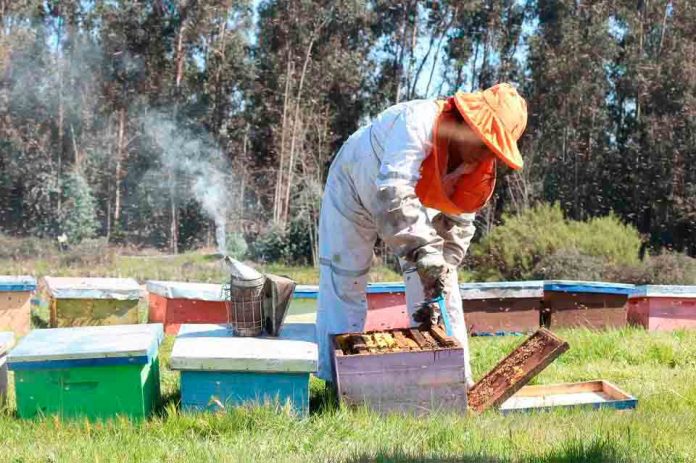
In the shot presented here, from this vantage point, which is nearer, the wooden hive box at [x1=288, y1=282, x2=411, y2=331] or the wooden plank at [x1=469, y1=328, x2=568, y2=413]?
the wooden plank at [x1=469, y1=328, x2=568, y2=413]

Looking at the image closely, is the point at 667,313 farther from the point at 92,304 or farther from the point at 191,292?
the point at 92,304

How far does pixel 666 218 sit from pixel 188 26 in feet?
35.0

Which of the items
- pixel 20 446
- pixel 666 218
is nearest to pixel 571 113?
pixel 666 218

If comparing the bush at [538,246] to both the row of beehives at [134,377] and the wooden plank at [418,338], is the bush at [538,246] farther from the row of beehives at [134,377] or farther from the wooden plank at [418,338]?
the row of beehives at [134,377]

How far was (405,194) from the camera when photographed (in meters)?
2.78

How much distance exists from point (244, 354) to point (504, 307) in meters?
2.86

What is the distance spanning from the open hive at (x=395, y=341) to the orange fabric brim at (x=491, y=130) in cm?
68

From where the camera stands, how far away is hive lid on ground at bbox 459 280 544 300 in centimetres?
502

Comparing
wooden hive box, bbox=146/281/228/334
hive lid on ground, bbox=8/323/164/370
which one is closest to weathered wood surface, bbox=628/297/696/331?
wooden hive box, bbox=146/281/228/334

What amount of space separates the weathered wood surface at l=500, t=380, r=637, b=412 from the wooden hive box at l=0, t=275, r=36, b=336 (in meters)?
3.23

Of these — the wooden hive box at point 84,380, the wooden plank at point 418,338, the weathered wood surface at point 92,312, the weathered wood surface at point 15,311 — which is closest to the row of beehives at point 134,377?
the wooden hive box at point 84,380

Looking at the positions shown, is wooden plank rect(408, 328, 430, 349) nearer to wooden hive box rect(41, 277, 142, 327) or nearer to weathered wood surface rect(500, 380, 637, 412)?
weathered wood surface rect(500, 380, 637, 412)

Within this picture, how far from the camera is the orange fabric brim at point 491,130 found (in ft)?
9.16

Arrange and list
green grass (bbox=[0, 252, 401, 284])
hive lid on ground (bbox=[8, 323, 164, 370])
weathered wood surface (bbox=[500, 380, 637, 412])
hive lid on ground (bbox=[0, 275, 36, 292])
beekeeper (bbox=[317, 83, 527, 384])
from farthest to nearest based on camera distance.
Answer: green grass (bbox=[0, 252, 401, 284]) < hive lid on ground (bbox=[0, 275, 36, 292]) < weathered wood surface (bbox=[500, 380, 637, 412]) < beekeeper (bbox=[317, 83, 527, 384]) < hive lid on ground (bbox=[8, 323, 164, 370])
